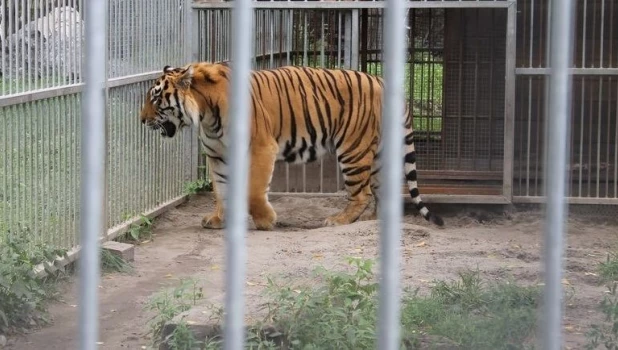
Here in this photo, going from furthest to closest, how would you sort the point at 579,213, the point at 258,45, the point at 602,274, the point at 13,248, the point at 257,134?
the point at 258,45, the point at 579,213, the point at 257,134, the point at 602,274, the point at 13,248

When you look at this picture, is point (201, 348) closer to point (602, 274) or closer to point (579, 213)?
point (602, 274)

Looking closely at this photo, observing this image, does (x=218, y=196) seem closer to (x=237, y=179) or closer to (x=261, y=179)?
(x=261, y=179)

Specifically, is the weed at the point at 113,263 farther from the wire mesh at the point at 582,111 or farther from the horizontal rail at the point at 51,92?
the wire mesh at the point at 582,111

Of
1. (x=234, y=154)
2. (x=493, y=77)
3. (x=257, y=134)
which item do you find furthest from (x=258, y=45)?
(x=234, y=154)

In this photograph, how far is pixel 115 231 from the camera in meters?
6.84

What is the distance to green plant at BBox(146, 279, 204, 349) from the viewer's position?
416 cm

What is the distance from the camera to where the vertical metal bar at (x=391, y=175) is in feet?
4.82

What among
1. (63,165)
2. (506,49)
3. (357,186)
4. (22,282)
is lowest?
(22,282)

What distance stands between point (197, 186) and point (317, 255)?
254 cm

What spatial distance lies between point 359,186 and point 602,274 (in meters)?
2.79

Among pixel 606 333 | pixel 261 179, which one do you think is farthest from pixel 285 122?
pixel 606 333

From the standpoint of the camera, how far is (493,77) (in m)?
9.51

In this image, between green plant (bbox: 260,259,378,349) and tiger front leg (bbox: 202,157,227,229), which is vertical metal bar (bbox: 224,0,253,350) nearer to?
green plant (bbox: 260,259,378,349)

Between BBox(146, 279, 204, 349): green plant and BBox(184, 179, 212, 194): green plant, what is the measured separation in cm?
352
